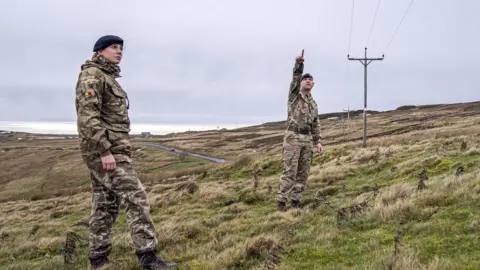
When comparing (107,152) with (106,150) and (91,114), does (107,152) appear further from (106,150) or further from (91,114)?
(91,114)

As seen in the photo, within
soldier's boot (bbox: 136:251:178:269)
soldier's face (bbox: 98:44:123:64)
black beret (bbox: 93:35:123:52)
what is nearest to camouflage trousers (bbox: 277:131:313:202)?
soldier's boot (bbox: 136:251:178:269)

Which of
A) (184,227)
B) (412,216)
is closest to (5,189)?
(184,227)

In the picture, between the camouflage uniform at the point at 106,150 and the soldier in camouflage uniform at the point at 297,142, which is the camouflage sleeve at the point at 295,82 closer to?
the soldier in camouflage uniform at the point at 297,142

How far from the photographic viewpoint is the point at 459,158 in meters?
11.7

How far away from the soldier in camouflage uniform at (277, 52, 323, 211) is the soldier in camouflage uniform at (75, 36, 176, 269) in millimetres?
4120

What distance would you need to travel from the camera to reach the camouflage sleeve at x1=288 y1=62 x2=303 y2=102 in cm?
759

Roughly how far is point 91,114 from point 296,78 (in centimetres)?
458

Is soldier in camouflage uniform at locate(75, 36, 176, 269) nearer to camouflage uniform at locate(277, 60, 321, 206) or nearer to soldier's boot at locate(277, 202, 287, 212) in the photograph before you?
soldier's boot at locate(277, 202, 287, 212)

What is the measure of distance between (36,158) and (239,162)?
75.2 metres

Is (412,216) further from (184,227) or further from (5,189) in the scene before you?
(5,189)

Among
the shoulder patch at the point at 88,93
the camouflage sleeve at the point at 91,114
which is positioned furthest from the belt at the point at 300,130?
the shoulder patch at the point at 88,93

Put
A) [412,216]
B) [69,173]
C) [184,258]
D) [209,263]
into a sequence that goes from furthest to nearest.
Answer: [69,173]
[412,216]
[184,258]
[209,263]

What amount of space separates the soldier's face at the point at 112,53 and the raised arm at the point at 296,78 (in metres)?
3.80

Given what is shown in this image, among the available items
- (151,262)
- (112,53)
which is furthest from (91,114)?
(151,262)
